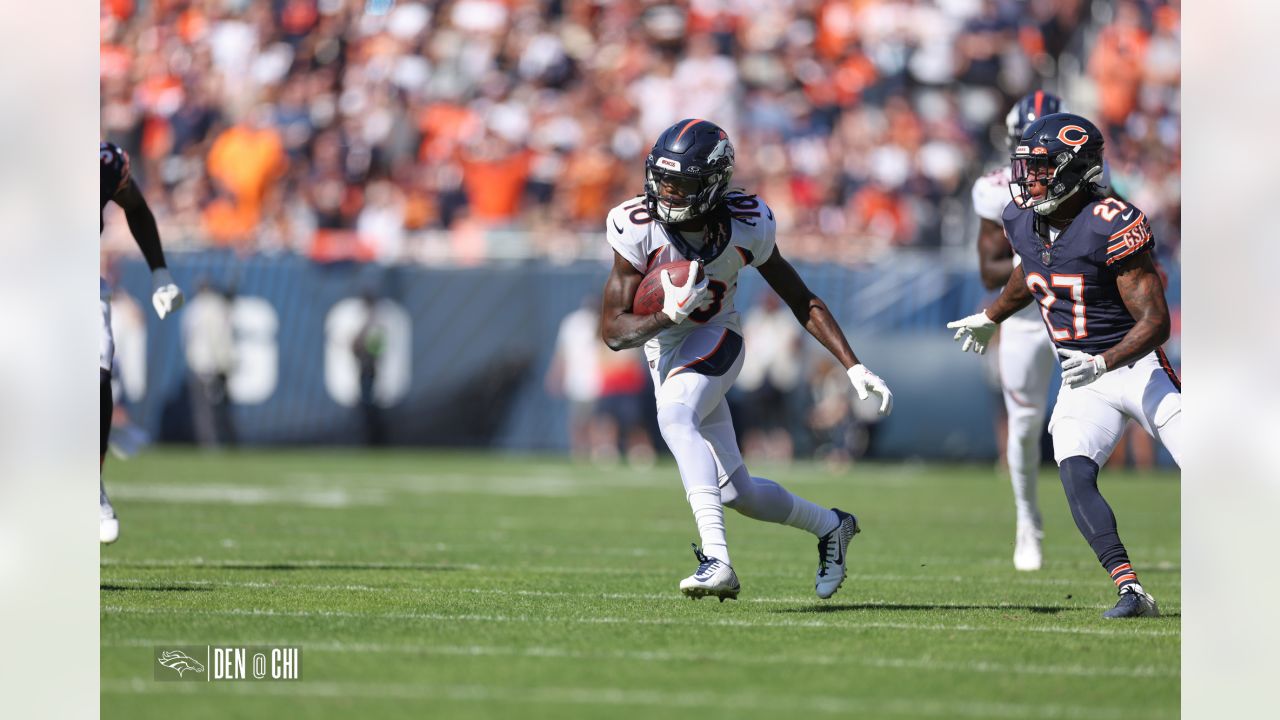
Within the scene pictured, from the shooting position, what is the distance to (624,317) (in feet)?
21.0

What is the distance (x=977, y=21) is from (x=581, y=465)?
259 inches

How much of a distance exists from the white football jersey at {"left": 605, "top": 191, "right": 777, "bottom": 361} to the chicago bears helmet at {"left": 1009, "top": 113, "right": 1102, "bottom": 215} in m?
1.00

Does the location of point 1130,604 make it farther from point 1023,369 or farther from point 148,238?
point 148,238

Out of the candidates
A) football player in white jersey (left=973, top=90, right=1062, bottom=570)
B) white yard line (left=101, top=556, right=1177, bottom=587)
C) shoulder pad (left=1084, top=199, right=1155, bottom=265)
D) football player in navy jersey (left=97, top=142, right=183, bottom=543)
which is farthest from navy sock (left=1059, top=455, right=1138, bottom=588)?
football player in navy jersey (left=97, top=142, right=183, bottom=543)

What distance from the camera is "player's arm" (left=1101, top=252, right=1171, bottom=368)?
6.25 meters

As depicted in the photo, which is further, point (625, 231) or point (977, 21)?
point (977, 21)

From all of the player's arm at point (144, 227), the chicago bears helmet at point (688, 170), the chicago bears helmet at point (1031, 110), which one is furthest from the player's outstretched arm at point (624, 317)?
the chicago bears helmet at point (1031, 110)

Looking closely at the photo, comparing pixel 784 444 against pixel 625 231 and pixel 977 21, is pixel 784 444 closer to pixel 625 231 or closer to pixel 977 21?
pixel 977 21

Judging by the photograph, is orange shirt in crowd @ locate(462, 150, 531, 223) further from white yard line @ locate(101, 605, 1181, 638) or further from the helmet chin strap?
white yard line @ locate(101, 605, 1181, 638)
